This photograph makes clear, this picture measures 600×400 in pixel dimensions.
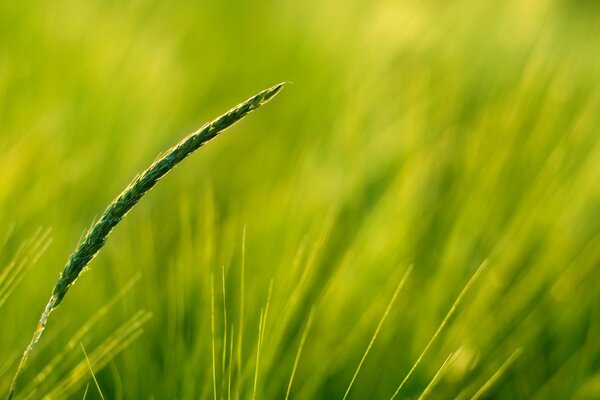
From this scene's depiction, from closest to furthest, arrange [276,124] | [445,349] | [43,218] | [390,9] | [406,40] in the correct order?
[445,349]
[43,218]
[276,124]
[406,40]
[390,9]

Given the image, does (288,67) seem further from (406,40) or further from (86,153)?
(86,153)

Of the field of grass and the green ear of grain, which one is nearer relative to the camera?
the green ear of grain

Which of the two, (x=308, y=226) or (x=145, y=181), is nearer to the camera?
(x=145, y=181)

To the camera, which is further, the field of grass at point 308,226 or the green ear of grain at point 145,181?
the field of grass at point 308,226

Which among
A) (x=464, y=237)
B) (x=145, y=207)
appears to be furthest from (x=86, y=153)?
(x=464, y=237)
